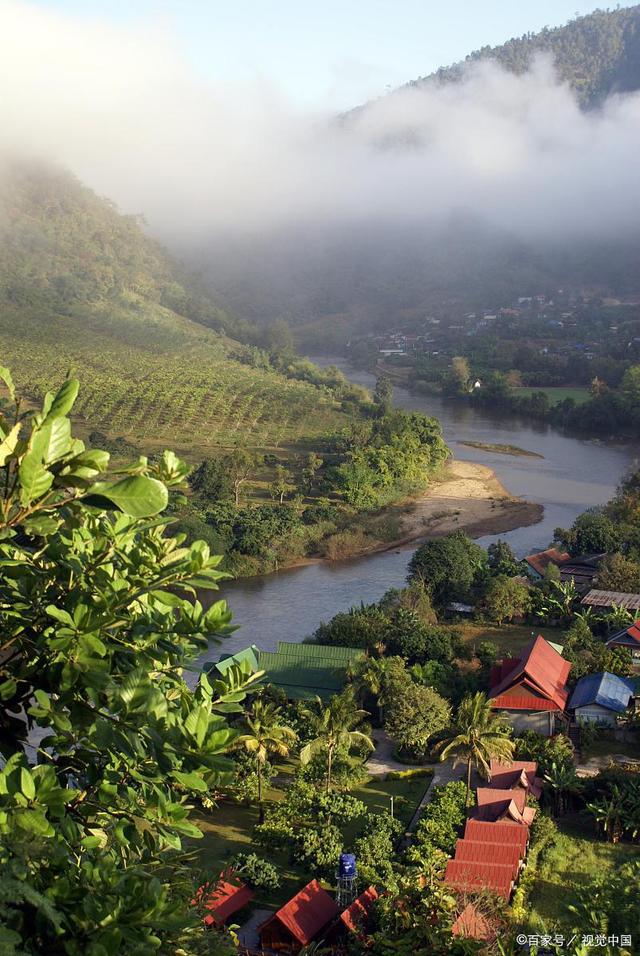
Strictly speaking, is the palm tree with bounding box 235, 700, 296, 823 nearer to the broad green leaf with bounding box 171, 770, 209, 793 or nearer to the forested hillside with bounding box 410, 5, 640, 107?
the broad green leaf with bounding box 171, 770, 209, 793

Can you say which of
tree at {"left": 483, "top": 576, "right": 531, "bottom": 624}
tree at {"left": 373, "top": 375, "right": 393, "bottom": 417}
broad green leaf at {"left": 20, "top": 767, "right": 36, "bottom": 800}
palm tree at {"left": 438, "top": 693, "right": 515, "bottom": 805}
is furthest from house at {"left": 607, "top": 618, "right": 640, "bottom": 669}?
tree at {"left": 373, "top": 375, "right": 393, "bottom": 417}

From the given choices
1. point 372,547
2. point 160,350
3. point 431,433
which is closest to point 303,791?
point 372,547

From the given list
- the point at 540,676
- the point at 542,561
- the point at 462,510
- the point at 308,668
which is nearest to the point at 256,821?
the point at 308,668

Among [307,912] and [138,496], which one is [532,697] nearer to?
[307,912]

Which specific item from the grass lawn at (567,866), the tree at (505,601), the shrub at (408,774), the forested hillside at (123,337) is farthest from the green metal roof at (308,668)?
the forested hillside at (123,337)

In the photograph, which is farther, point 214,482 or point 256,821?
point 214,482

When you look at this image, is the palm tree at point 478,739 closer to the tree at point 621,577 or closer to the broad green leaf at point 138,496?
the tree at point 621,577
